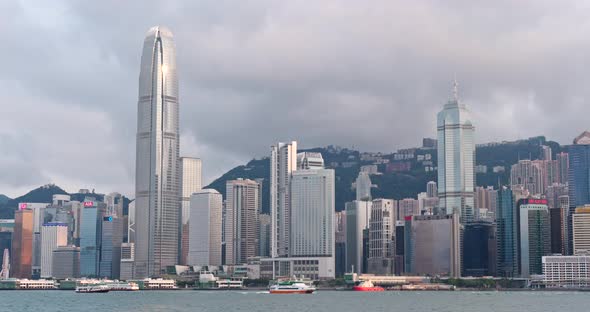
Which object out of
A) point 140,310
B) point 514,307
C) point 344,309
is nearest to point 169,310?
point 140,310

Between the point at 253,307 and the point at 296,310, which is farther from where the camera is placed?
the point at 253,307

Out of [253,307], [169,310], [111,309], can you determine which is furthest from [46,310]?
[253,307]

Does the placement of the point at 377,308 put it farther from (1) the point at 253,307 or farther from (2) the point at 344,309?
(1) the point at 253,307

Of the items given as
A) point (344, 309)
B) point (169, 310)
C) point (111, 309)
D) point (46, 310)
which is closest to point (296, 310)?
point (344, 309)

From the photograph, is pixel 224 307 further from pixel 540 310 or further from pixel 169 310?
pixel 540 310

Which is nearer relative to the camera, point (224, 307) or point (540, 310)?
point (540, 310)

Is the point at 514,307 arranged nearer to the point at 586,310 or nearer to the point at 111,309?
the point at 586,310

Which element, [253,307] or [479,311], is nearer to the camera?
[479,311]
